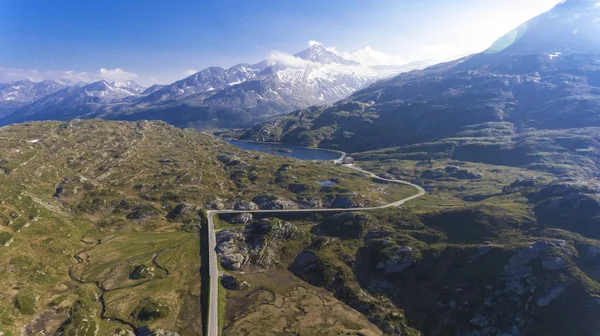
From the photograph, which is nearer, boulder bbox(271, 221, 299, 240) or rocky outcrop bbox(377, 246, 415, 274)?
rocky outcrop bbox(377, 246, 415, 274)

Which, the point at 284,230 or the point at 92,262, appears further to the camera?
the point at 284,230

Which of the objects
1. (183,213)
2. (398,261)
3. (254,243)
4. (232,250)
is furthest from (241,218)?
(398,261)

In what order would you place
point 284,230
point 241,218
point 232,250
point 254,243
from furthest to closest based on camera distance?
point 241,218 < point 284,230 < point 254,243 < point 232,250

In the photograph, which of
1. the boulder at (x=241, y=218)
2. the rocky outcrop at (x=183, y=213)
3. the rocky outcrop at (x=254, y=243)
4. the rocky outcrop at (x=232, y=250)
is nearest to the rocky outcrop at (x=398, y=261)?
the rocky outcrop at (x=254, y=243)

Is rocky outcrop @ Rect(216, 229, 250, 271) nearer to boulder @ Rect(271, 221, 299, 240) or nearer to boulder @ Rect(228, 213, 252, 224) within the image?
boulder @ Rect(271, 221, 299, 240)

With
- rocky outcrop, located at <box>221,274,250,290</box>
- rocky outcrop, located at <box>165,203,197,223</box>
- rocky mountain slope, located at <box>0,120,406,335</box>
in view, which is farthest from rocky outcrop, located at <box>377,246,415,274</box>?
rocky outcrop, located at <box>165,203,197,223</box>

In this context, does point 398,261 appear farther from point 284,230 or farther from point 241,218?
point 241,218

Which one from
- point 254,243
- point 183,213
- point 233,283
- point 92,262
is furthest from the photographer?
point 183,213

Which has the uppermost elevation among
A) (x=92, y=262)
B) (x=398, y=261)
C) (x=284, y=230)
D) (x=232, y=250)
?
(x=92, y=262)

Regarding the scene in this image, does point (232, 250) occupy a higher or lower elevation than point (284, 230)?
higher

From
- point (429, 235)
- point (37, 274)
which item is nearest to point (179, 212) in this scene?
point (37, 274)

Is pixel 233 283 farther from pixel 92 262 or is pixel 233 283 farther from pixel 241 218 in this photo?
pixel 92 262
